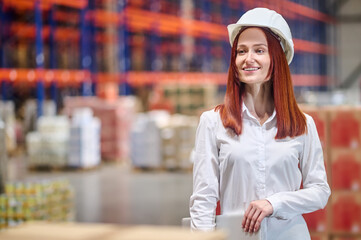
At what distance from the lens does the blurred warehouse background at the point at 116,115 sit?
5.05 meters

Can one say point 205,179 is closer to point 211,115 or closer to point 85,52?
point 211,115

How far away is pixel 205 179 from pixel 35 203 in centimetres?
428

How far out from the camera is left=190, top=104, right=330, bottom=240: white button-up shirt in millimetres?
2227

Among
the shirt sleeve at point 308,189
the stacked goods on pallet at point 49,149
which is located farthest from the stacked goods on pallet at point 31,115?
the shirt sleeve at point 308,189

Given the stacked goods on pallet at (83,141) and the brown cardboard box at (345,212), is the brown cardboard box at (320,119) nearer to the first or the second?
the brown cardboard box at (345,212)

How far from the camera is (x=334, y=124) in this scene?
497cm

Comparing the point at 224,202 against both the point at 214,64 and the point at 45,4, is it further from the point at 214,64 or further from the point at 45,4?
the point at 214,64

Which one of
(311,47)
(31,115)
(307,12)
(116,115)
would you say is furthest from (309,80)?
(116,115)

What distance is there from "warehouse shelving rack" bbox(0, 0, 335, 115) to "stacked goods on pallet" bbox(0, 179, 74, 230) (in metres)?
7.80

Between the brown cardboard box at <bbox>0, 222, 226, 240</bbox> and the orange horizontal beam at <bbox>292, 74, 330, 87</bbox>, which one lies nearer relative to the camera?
the brown cardboard box at <bbox>0, 222, 226, 240</bbox>

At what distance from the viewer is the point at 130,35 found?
2295 centimetres

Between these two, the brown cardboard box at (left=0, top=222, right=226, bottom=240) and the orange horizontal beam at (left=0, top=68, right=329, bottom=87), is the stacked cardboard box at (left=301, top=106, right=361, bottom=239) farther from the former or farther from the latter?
the orange horizontal beam at (left=0, top=68, right=329, bottom=87)

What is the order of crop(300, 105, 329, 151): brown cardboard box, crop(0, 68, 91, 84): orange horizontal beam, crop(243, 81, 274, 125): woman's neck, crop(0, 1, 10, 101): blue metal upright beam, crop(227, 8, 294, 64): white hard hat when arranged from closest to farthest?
crop(227, 8, 294, 64): white hard hat < crop(243, 81, 274, 125): woman's neck < crop(300, 105, 329, 151): brown cardboard box < crop(0, 68, 91, 84): orange horizontal beam < crop(0, 1, 10, 101): blue metal upright beam

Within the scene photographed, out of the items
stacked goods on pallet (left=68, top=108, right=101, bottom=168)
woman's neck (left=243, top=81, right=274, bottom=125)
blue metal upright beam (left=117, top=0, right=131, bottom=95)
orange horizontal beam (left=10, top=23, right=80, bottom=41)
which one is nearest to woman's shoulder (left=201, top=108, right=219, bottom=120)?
woman's neck (left=243, top=81, right=274, bottom=125)
